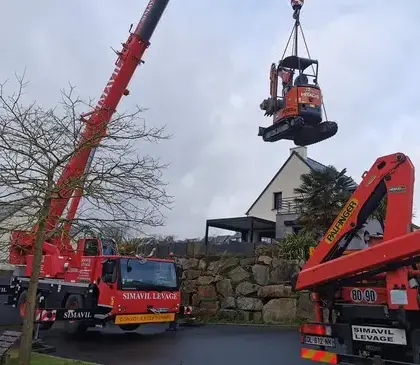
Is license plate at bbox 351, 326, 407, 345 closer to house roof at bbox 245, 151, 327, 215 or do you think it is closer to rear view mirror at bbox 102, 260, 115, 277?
rear view mirror at bbox 102, 260, 115, 277

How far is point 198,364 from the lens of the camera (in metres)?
9.68

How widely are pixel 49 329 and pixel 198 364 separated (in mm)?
6835

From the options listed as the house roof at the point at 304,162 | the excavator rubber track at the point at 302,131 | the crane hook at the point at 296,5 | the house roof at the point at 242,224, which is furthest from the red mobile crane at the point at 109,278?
the house roof at the point at 304,162

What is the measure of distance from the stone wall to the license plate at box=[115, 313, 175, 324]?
369 centimetres

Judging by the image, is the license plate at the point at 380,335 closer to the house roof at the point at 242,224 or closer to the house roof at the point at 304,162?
the house roof at the point at 242,224

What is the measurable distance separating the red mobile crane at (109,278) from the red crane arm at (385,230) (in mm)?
6384

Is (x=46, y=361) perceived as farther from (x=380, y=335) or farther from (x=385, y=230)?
(x=385, y=230)

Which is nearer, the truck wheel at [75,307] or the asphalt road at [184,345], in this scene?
the asphalt road at [184,345]

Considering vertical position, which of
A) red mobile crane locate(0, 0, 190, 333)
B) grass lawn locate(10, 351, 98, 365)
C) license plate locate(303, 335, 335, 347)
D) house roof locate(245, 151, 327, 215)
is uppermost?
house roof locate(245, 151, 327, 215)

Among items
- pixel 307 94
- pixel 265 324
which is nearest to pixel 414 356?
pixel 307 94

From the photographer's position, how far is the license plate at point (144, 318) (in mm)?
13238

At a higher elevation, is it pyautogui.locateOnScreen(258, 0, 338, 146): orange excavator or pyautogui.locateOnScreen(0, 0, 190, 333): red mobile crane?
pyautogui.locateOnScreen(258, 0, 338, 146): orange excavator

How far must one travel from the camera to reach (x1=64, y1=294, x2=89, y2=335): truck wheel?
1390cm

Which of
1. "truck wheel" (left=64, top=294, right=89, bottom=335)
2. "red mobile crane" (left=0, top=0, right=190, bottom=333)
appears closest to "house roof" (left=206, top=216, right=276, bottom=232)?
"red mobile crane" (left=0, top=0, right=190, bottom=333)
